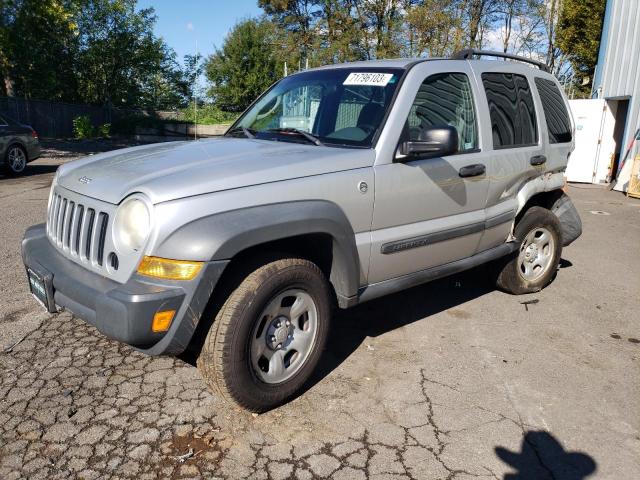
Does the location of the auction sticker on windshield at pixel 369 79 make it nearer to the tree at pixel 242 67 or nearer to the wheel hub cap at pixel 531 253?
the wheel hub cap at pixel 531 253

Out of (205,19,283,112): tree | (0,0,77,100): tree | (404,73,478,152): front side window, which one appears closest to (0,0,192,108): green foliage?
(0,0,77,100): tree

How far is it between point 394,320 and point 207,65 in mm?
42424

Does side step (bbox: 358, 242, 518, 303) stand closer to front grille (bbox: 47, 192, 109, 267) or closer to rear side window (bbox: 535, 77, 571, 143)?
rear side window (bbox: 535, 77, 571, 143)

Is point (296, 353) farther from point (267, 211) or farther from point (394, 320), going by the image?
point (394, 320)

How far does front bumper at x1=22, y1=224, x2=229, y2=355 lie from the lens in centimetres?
248

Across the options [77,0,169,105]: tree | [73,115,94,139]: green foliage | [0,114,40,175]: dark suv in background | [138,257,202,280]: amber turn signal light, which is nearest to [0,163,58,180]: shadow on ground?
[0,114,40,175]: dark suv in background

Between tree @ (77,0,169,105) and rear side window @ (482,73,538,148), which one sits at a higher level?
tree @ (77,0,169,105)

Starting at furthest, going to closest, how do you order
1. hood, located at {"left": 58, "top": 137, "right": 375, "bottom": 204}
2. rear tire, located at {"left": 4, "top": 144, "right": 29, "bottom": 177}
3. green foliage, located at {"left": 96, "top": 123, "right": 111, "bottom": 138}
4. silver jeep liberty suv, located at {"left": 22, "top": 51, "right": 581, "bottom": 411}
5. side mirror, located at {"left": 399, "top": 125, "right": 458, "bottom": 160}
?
green foliage, located at {"left": 96, "top": 123, "right": 111, "bottom": 138} < rear tire, located at {"left": 4, "top": 144, "right": 29, "bottom": 177} < side mirror, located at {"left": 399, "top": 125, "right": 458, "bottom": 160} < hood, located at {"left": 58, "top": 137, "right": 375, "bottom": 204} < silver jeep liberty suv, located at {"left": 22, "top": 51, "right": 581, "bottom": 411}

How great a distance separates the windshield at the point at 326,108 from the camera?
11.4 ft

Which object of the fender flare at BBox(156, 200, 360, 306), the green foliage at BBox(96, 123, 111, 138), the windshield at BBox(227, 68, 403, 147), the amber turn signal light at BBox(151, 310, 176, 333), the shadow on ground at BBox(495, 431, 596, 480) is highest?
the windshield at BBox(227, 68, 403, 147)

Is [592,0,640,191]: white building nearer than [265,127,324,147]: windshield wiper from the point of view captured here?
No

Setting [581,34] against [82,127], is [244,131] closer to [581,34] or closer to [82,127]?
[581,34]

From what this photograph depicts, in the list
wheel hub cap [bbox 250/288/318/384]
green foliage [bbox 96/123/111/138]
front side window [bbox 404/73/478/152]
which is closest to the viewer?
wheel hub cap [bbox 250/288/318/384]

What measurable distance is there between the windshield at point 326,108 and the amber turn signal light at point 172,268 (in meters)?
1.33
